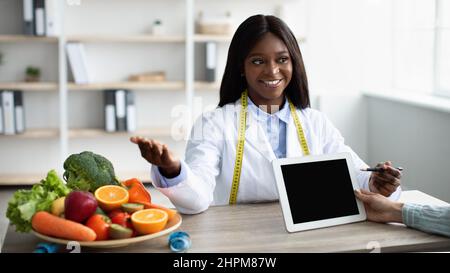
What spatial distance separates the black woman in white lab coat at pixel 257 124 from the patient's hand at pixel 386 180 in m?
0.02

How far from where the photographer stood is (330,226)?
1.36m

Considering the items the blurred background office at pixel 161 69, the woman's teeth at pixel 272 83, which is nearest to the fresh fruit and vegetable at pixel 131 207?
the woman's teeth at pixel 272 83

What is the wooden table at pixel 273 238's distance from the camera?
1220 mm

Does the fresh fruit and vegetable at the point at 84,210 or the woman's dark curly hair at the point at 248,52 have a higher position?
the woman's dark curly hair at the point at 248,52

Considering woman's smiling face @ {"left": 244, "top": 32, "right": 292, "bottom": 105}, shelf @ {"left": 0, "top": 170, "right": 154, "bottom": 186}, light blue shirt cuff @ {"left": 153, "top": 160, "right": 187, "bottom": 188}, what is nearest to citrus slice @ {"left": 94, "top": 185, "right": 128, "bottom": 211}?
light blue shirt cuff @ {"left": 153, "top": 160, "right": 187, "bottom": 188}

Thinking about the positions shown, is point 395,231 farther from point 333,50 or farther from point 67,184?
point 333,50

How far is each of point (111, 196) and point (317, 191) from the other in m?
0.46

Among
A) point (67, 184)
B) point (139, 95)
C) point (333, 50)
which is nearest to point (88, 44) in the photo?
point (139, 95)

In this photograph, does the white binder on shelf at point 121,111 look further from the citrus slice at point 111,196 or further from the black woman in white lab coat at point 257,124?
the citrus slice at point 111,196

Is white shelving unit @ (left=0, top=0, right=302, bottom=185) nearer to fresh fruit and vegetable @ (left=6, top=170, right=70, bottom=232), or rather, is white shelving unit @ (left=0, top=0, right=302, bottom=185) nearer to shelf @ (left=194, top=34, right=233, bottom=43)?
shelf @ (left=194, top=34, right=233, bottom=43)

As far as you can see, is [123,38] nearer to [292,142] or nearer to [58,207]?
[292,142]

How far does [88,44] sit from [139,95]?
51 centimetres

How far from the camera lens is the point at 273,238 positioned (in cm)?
128

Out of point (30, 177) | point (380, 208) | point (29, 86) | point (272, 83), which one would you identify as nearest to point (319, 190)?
point (380, 208)
